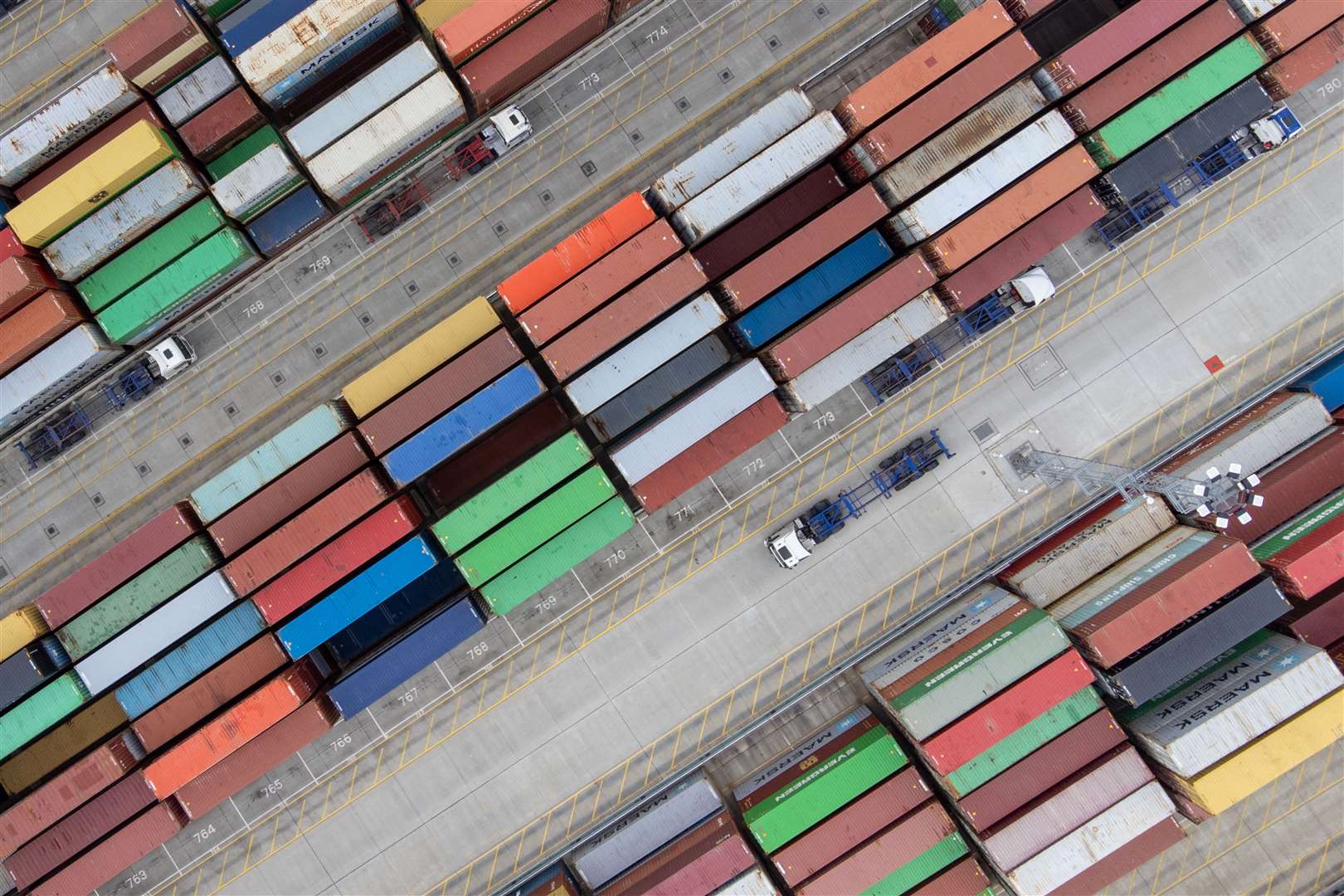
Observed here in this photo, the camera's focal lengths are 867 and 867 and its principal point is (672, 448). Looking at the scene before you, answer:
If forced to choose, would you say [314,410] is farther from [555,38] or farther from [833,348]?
[833,348]

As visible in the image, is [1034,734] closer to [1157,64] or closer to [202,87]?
[1157,64]

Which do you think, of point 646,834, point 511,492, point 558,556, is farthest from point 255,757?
point 646,834

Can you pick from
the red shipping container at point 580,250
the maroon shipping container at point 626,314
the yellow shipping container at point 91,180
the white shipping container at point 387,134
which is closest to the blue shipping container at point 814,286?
the maroon shipping container at point 626,314

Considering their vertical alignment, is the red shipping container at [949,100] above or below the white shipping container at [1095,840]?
above

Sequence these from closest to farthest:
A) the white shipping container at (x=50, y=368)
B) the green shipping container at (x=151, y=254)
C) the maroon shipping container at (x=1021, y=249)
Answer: the maroon shipping container at (x=1021, y=249)
the white shipping container at (x=50, y=368)
the green shipping container at (x=151, y=254)

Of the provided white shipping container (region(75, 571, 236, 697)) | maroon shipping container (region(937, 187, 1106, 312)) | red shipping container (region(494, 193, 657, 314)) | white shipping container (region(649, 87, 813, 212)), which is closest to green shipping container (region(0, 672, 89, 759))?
white shipping container (region(75, 571, 236, 697))

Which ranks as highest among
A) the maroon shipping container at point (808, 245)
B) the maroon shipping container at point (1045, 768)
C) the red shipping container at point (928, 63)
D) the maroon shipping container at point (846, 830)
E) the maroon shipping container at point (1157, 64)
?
the red shipping container at point (928, 63)

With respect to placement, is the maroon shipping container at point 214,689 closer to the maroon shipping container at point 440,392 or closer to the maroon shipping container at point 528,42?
the maroon shipping container at point 440,392

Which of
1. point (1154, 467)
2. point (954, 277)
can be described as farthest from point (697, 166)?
point (1154, 467)
